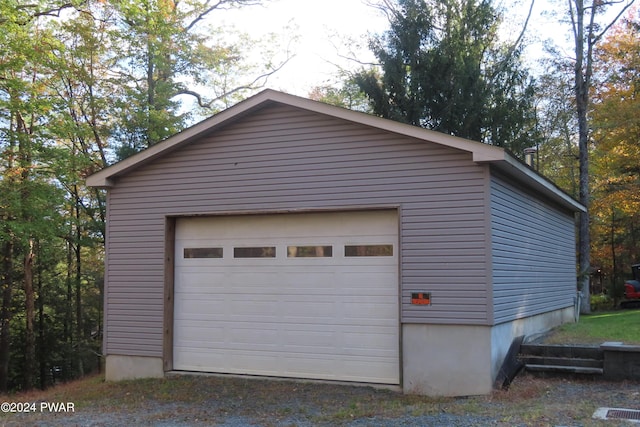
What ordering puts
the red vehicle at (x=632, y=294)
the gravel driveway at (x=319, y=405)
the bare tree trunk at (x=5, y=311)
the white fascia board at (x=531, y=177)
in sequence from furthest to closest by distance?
the red vehicle at (x=632, y=294) → the bare tree trunk at (x=5, y=311) → the white fascia board at (x=531, y=177) → the gravel driveway at (x=319, y=405)

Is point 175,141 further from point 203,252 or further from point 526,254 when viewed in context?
point 526,254

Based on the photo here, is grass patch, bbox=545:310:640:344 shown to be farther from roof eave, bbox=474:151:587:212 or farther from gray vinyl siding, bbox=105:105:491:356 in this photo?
gray vinyl siding, bbox=105:105:491:356

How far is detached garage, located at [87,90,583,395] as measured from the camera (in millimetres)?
7855

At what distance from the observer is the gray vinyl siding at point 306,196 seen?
7.85 meters

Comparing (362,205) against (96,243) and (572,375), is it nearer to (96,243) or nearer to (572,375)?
(572,375)

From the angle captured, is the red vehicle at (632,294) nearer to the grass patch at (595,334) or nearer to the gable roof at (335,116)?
the grass patch at (595,334)

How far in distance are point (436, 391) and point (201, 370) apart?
12.8ft

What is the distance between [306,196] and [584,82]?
53.3 ft

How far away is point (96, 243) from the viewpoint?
67.8ft

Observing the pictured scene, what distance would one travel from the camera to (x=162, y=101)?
19891 millimetres

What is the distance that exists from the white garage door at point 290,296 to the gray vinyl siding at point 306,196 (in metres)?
0.35

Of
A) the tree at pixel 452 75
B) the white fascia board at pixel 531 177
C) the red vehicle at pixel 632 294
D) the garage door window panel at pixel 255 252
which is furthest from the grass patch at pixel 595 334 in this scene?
the red vehicle at pixel 632 294

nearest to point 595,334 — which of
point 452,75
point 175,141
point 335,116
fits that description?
point 335,116

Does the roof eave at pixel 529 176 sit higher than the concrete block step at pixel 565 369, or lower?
higher
